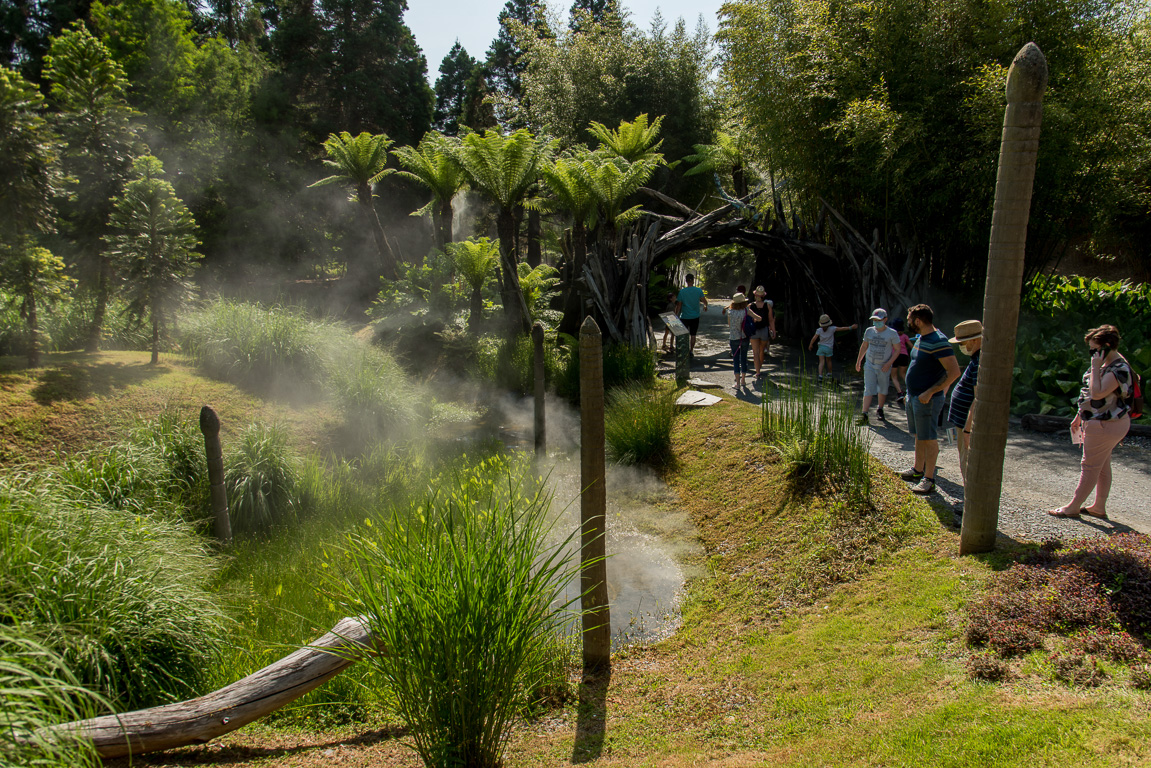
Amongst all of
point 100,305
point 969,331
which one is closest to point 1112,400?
point 969,331

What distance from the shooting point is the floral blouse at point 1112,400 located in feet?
15.8

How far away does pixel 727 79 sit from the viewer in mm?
13844

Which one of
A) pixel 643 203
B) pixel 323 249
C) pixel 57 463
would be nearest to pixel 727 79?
pixel 643 203

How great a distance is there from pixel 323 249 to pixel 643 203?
1277 cm

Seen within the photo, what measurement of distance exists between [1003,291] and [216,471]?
248 inches

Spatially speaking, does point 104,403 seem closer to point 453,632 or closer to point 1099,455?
point 453,632

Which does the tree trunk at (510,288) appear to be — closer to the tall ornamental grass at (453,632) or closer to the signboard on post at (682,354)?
the signboard on post at (682,354)

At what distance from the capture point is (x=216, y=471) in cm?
583

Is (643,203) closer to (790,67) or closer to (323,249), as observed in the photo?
(790,67)

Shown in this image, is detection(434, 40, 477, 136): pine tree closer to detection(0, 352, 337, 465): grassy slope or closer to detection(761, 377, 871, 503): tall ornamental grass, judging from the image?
detection(0, 352, 337, 465): grassy slope

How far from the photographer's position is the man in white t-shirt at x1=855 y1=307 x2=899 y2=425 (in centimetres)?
806

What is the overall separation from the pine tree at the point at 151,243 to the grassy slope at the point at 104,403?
0.71 m

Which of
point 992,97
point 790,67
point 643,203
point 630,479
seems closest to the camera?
point 630,479

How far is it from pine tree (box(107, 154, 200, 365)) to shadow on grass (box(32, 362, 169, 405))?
1.71 feet
